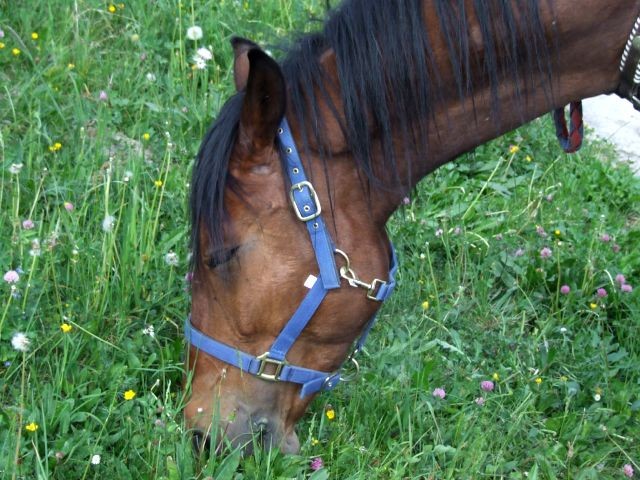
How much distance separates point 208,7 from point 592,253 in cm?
257

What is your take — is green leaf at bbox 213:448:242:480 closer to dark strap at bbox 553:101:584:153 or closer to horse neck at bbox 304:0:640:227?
horse neck at bbox 304:0:640:227

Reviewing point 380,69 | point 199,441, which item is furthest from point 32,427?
point 380,69

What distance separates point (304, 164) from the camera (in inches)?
95.3

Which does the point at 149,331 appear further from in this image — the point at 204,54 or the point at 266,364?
the point at 204,54

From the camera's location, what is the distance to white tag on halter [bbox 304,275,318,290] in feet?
8.13

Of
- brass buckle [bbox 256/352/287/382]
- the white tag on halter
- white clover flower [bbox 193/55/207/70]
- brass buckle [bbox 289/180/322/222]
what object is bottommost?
brass buckle [bbox 256/352/287/382]

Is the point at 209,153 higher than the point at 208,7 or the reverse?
the reverse

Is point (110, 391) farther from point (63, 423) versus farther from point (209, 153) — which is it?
point (209, 153)

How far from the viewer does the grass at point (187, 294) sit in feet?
9.16

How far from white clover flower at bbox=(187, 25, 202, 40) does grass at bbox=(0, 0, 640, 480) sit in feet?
0.22

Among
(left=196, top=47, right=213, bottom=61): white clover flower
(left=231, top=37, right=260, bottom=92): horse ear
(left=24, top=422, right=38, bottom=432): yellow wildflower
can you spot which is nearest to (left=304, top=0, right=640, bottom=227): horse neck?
(left=231, top=37, right=260, bottom=92): horse ear

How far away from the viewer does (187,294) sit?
324cm

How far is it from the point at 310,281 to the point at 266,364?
28cm

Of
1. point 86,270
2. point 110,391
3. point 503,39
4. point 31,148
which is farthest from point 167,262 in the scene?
point 503,39
